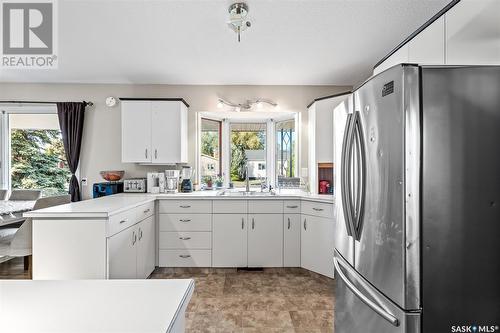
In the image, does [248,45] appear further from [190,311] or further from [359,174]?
Answer: [190,311]

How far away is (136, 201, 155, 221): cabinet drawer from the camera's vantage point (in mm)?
2623

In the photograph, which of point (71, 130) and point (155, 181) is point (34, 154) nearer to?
point (71, 130)

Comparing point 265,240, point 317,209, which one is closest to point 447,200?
point 317,209

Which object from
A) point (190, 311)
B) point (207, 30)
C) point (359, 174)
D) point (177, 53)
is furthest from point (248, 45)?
point (190, 311)

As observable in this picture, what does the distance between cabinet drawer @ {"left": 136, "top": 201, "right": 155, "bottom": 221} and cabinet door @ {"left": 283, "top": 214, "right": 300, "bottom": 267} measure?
1.53 meters

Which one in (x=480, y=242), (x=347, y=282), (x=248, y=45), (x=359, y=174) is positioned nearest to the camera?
(x=480, y=242)

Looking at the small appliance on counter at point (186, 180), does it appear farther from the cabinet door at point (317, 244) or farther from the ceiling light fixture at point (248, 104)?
the cabinet door at point (317, 244)

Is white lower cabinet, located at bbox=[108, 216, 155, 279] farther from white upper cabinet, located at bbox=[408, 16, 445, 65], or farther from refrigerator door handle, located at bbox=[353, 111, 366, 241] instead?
white upper cabinet, located at bbox=[408, 16, 445, 65]

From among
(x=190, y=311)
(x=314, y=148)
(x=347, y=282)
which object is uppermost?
(x=314, y=148)

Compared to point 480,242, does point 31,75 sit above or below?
above

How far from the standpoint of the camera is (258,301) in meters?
2.45

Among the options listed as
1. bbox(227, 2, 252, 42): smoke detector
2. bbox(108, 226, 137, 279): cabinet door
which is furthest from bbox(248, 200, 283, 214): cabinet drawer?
bbox(227, 2, 252, 42): smoke detector

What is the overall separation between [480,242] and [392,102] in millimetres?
651

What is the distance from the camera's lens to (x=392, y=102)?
112 centimetres
